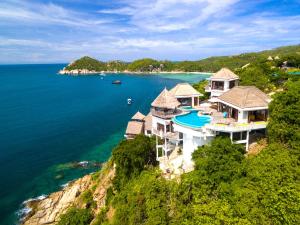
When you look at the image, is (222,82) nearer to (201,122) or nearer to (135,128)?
(201,122)

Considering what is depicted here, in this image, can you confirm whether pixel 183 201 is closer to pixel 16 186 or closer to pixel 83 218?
pixel 83 218

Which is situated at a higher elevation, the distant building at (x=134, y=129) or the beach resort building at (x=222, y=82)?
the beach resort building at (x=222, y=82)

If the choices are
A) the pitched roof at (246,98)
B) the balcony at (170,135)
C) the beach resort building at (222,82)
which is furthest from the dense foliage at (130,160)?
the beach resort building at (222,82)

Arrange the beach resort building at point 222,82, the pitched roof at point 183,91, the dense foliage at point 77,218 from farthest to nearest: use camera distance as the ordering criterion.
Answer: the beach resort building at point 222,82
the pitched roof at point 183,91
the dense foliage at point 77,218

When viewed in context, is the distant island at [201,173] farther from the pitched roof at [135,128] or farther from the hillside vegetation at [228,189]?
the pitched roof at [135,128]

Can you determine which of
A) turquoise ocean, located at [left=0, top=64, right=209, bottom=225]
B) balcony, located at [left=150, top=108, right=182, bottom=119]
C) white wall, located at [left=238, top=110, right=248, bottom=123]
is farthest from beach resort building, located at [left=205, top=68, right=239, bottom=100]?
turquoise ocean, located at [left=0, top=64, right=209, bottom=225]

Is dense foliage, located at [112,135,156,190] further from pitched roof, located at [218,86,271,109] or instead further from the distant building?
pitched roof, located at [218,86,271,109]

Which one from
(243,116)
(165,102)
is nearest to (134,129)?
(165,102)

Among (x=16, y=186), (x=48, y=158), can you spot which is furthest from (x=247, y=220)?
(x=48, y=158)

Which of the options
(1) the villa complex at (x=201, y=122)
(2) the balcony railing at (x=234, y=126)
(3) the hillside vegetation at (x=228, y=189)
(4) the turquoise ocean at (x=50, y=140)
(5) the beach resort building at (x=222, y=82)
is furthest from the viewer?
(5) the beach resort building at (x=222, y=82)
